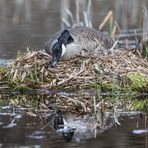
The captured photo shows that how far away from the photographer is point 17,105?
8039mm

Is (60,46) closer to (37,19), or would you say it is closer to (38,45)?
(38,45)

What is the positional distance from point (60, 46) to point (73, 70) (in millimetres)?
421

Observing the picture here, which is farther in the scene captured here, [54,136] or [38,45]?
[38,45]

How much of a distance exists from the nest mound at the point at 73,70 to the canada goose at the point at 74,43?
13cm

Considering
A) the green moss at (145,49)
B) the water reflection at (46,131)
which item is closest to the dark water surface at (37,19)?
the green moss at (145,49)

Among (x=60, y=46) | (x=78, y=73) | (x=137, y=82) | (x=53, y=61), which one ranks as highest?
(x=60, y=46)

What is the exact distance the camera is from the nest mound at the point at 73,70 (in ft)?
29.0

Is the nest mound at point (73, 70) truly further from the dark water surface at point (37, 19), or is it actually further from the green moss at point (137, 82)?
the dark water surface at point (37, 19)

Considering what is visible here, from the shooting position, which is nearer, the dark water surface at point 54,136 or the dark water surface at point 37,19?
the dark water surface at point 54,136

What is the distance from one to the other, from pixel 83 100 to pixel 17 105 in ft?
2.63

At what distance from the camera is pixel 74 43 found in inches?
376

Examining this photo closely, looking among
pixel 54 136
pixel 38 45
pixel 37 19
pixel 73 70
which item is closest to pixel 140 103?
pixel 73 70

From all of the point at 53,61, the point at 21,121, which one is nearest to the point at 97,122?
the point at 21,121

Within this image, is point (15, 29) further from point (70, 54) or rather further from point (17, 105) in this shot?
point (17, 105)
